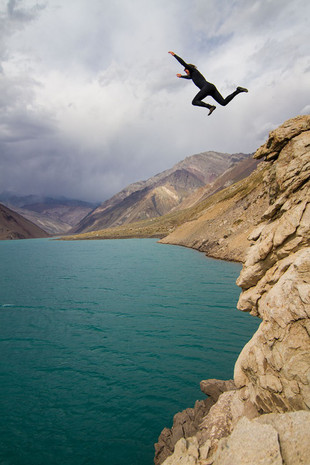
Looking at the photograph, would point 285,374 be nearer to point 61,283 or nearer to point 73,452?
point 73,452

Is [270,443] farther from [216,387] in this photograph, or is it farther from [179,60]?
[179,60]

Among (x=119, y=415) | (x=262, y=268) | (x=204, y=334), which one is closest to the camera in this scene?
(x=262, y=268)

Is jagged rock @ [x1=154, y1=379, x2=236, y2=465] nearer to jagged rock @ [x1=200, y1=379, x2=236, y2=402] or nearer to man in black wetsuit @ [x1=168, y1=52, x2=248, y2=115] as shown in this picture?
jagged rock @ [x1=200, y1=379, x2=236, y2=402]

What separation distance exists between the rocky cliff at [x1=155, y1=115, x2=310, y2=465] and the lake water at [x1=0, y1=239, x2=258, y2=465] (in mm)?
2035

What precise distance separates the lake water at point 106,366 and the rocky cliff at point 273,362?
6.68 ft

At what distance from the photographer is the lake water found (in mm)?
10055

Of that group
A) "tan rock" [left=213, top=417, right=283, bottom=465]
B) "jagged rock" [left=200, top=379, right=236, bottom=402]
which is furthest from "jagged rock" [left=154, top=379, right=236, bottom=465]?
"tan rock" [left=213, top=417, right=283, bottom=465]

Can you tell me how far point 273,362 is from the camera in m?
7.41

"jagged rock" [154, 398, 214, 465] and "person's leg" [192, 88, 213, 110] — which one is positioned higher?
"person's leg" [192, 88, 213, 110]

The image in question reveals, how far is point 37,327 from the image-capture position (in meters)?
22.1

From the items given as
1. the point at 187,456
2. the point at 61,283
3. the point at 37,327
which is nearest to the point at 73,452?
the point at 187,456

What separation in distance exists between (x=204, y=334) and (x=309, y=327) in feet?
43.0

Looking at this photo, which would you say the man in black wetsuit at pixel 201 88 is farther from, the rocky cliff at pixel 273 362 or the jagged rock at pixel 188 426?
the jagged rock at pixel 188 426

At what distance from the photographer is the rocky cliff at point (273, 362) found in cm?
617
